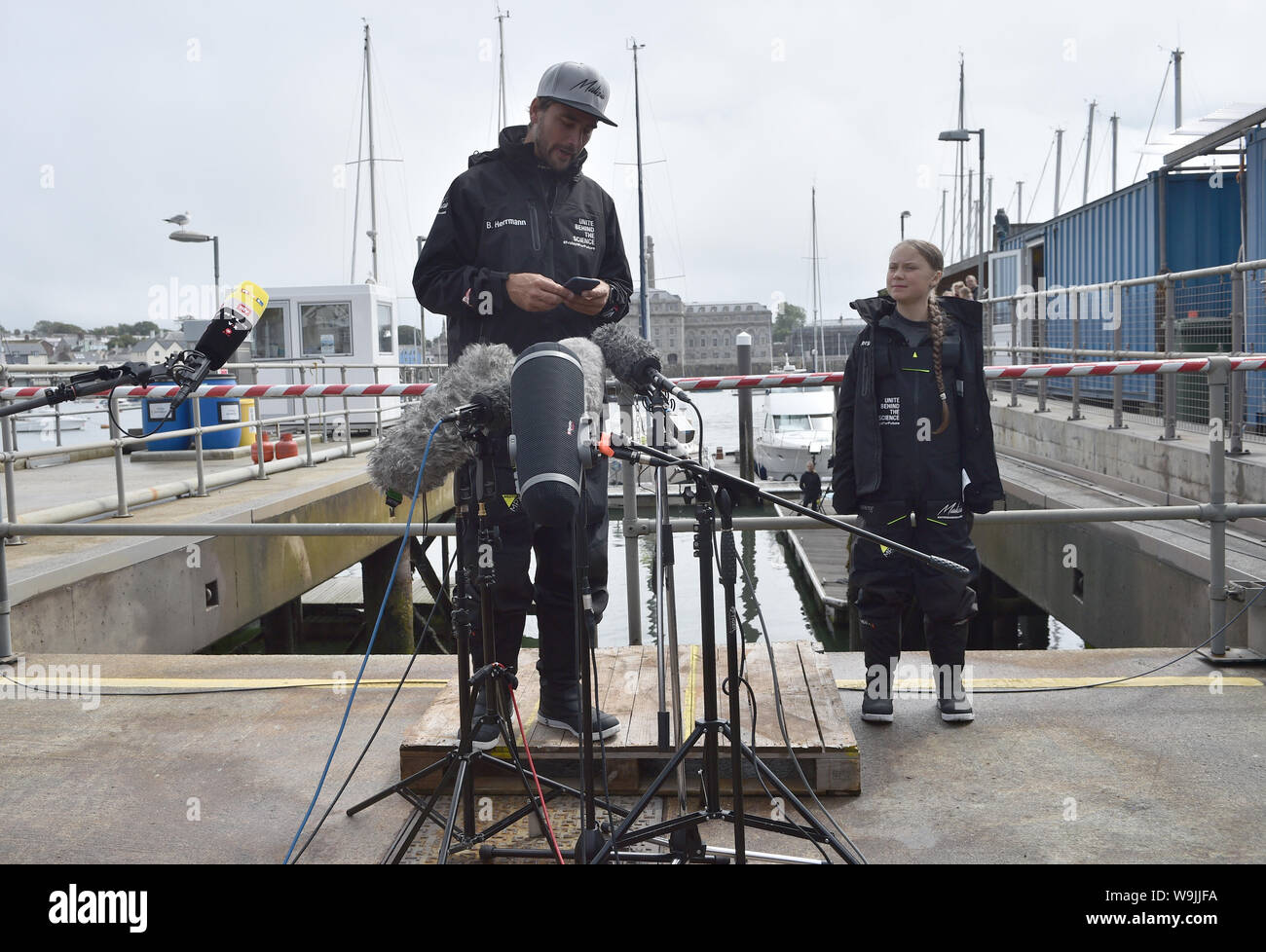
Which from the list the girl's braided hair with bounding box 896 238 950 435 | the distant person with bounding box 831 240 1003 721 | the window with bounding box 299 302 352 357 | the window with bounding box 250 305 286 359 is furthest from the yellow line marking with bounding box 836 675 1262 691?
the window with bounding box 250 305 286 359

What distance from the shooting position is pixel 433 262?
11.1ft

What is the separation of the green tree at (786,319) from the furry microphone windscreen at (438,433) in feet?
366

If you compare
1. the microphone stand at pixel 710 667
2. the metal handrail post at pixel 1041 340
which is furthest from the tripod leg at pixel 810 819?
the metal handrail post at pixel 1041 340

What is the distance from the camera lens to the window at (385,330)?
813 inches

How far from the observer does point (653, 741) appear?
3.25 metres

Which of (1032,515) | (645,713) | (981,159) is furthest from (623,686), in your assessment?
(981,159)

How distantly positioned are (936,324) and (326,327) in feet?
58.2

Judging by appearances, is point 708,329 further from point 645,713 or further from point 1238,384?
point 645,713

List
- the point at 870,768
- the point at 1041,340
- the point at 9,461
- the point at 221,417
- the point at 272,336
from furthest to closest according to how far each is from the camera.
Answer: the point at 272,336 < the point at 1041,340 < the point at 221,417 < the point at 9,461 < the point at 870,768

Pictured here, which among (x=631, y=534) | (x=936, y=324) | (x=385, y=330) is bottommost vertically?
(x=631, y=534)

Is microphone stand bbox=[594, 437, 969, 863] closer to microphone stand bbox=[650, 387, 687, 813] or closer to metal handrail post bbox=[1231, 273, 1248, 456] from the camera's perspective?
microphone stand bbox=[650, 387, 687, 813]
